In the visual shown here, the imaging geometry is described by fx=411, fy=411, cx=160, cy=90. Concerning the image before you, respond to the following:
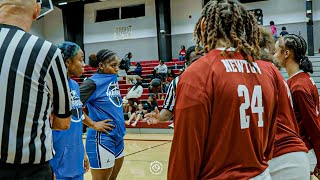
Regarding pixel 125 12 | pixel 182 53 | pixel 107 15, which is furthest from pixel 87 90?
pixel 107 15

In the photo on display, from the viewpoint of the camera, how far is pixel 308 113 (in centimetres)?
314

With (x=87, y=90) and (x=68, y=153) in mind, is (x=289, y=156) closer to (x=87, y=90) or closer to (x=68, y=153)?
(x=68, y=153)

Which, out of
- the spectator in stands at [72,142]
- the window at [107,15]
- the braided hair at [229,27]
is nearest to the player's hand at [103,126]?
the spectator in stands at [72,142]

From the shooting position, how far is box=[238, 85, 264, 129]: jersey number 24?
1.83 m

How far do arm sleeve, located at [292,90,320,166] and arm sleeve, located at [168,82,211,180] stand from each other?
161cm

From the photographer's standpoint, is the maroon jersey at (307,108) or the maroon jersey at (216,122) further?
the maroon jersey at (307,108)

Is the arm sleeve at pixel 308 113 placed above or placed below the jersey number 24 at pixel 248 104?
below

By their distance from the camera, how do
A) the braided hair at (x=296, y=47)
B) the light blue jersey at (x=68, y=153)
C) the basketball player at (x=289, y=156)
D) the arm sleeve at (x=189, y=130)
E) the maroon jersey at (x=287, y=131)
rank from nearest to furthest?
the arm sleeve at (x=189, y=130), the maroon jersey at (x=287, y=131), the basketball player at (x=289, y=156), the light blue jersey at (x=68, y=153), the braided hair at (x=296, y=47)

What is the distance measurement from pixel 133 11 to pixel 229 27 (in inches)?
858


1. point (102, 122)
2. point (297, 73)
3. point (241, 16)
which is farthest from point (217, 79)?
point (102, 122)

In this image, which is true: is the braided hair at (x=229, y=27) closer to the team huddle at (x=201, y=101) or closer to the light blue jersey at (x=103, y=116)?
the team huddle at (x=201, y=101)

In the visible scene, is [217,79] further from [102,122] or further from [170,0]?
[170,0]

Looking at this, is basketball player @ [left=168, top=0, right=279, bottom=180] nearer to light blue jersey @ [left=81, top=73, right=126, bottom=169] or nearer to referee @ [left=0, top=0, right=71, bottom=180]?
referee @ [left=0, top=0, right=71, bottom=180]

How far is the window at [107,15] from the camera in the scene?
928 inches
